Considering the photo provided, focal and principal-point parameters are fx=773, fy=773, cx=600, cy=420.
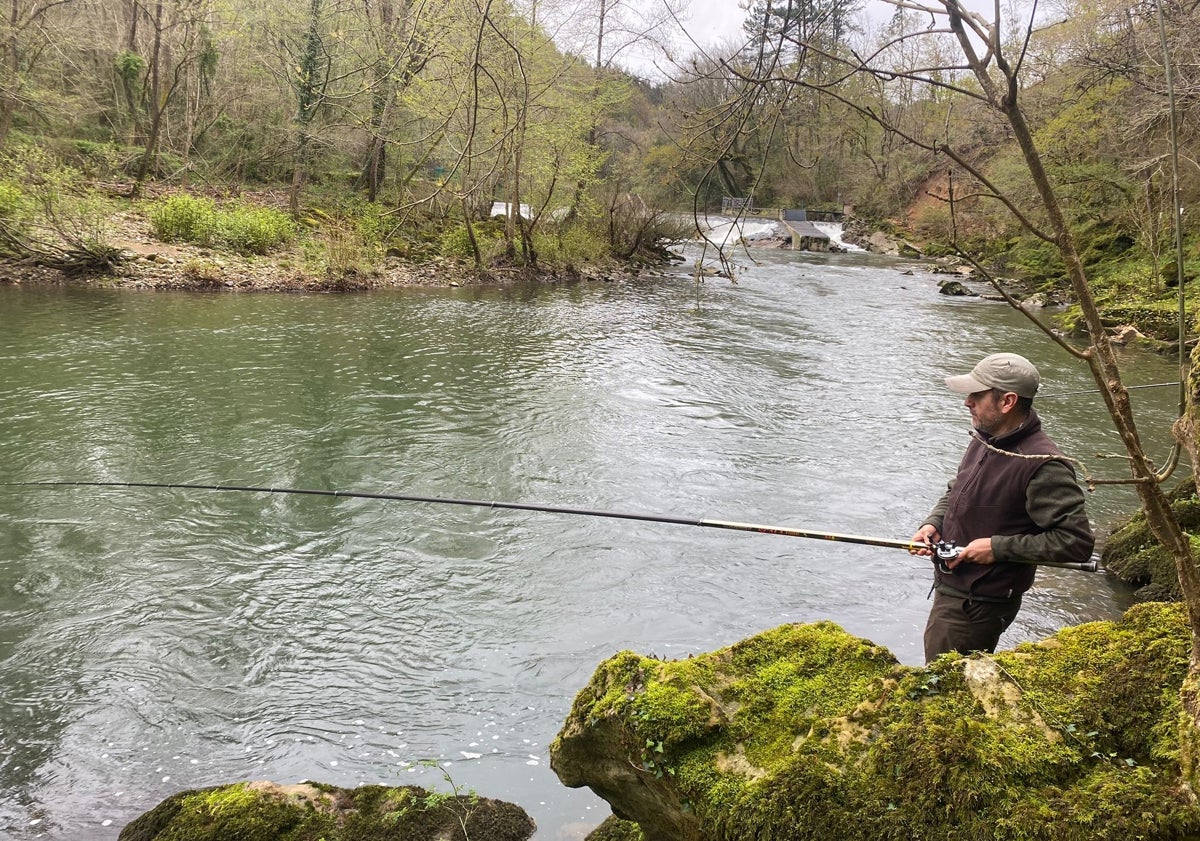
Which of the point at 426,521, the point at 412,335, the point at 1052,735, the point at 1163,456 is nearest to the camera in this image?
the point at 1052,735

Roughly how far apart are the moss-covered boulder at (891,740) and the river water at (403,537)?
46.2 inches

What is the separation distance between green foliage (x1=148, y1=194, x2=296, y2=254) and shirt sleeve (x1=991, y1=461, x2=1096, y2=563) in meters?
18.5

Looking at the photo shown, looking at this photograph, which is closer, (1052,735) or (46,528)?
(1052,735)

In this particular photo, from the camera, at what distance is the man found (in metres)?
2.54

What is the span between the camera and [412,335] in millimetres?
13148

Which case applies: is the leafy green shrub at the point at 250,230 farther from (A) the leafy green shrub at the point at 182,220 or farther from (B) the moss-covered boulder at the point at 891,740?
(B) the moss-covered boulder at the point at 891,740

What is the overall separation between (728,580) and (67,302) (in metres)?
13.1

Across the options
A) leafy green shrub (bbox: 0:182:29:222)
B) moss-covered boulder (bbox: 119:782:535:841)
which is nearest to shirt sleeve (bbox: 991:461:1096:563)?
moss-covered boulder (bbox: 119:782:535:841)

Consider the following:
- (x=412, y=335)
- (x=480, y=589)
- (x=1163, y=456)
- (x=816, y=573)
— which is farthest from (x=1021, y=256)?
(x=480, y=589)

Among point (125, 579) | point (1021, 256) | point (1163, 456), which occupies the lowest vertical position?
point (125, 579)

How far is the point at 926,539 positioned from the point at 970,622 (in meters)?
0.33

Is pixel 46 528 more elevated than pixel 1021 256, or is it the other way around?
pixel 1021 256

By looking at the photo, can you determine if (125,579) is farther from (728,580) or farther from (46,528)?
(728,580)

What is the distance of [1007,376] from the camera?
2.66 m
